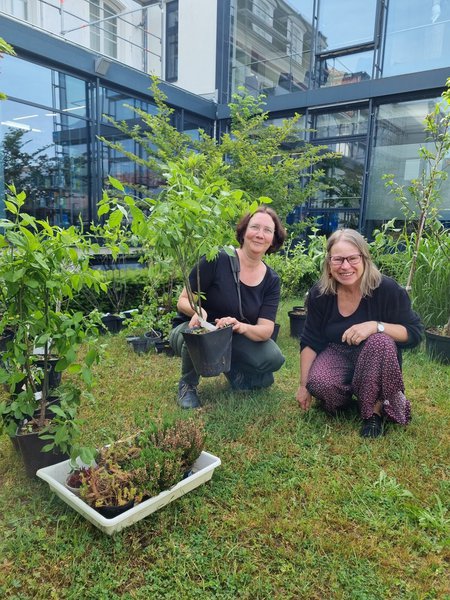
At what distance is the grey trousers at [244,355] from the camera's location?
2.94 meters

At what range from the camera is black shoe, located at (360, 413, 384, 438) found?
8.11 feet

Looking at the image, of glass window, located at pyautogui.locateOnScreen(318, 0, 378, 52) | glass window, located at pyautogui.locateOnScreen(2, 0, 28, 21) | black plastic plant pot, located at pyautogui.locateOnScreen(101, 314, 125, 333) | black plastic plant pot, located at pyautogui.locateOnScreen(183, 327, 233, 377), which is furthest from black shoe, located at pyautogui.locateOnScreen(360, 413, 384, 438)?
glass window, located at pyautogui.locateOnScreen(2, 0, 28, 21)

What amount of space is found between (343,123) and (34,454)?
9522 mm

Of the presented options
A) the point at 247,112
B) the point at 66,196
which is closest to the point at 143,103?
the point at 66,196

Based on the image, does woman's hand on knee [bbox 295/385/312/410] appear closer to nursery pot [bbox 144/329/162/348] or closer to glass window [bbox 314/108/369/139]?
nursery pot [bbox 144/329/162/348]

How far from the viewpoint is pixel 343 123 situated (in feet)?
31.5

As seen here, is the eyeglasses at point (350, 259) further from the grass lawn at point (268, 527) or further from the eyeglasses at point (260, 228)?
the grass lawn at point (268, 527)

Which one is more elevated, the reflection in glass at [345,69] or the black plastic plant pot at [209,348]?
the reflection in glass at [345,69]

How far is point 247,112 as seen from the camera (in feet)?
21.6

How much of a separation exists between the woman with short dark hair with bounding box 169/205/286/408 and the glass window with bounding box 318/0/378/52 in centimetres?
866

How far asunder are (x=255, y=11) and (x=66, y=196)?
22.9 ft

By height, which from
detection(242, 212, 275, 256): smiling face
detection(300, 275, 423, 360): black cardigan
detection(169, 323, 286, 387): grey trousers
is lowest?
detection(169, 323, 286, 387): grey trousers

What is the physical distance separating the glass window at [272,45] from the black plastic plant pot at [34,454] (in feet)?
33.6

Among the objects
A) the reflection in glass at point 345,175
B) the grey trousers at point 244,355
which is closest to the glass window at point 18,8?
the reflection in glass at point 345,175
